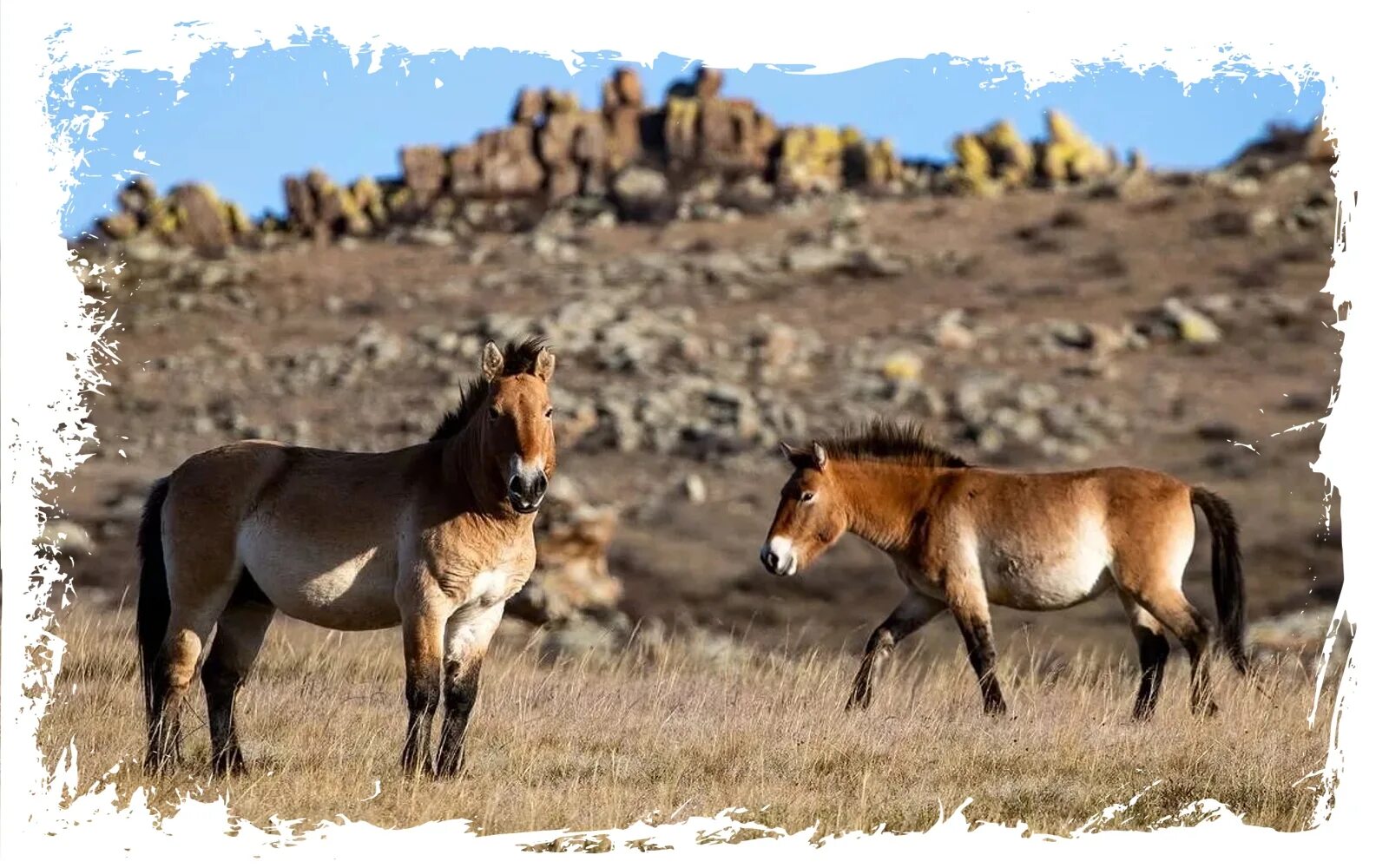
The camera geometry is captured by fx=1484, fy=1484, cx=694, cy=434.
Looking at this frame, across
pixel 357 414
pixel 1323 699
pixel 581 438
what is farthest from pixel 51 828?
pixel 357 414

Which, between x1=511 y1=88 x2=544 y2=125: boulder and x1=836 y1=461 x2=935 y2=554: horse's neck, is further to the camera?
x1=511 y1=88 x2=544 y2=125: boulder

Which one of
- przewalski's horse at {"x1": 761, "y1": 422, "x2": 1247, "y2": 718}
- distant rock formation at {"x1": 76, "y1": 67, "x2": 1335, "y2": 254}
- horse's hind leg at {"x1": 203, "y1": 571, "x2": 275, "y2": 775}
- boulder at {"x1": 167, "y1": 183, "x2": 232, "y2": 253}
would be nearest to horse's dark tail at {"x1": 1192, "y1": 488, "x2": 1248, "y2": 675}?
przewalski's horse at {"x1": 761, "y1": 422, "x2": 1247, "y2": 718}

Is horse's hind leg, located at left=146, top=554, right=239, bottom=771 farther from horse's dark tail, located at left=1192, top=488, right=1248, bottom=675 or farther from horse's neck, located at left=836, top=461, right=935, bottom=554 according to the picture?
horse's dark tail, located at left=1192, top=488, right=1248, bottom=675

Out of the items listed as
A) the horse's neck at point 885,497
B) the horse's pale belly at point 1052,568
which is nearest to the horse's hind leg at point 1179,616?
the horse's pale belly at point 1052,568

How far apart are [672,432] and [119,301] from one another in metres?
21.1

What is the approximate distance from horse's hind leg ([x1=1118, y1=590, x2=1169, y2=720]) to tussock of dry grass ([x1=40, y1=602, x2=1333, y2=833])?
170 millimetres

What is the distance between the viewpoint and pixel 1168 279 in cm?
5066

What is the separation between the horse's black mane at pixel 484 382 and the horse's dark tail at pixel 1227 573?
542 cm

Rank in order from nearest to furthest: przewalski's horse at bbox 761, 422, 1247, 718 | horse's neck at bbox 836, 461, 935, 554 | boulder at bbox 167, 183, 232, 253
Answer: przewalski's horse at bbox 761, 422, 1247, 718
horse's neck at bbox 836, 461, 935, 554
boulder at bbox 167, 183, 232, 253

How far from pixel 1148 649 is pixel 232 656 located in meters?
6.27

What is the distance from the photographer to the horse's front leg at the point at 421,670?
6.96 meters

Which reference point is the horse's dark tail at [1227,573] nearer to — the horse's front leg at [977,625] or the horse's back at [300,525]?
the horse's front leg at [977,625]

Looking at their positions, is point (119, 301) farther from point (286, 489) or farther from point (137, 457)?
point (286, 489)

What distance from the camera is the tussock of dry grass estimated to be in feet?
22.0
